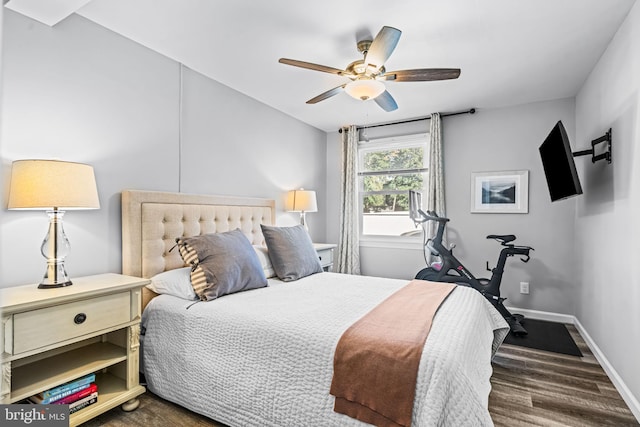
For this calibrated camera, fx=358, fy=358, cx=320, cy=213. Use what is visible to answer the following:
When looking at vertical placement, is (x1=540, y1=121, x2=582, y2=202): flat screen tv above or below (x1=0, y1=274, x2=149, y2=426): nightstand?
above

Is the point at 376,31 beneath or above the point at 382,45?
above

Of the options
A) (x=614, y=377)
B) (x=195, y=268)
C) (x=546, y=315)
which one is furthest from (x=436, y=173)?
(x=195, y=268)

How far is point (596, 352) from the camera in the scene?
299 centimetres

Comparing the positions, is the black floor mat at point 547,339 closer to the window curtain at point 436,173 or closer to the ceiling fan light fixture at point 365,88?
the window curtain at point 436,173

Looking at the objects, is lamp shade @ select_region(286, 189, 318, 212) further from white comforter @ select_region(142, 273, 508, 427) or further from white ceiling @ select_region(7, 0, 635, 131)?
white comforter @ select_region(142, 273, 508, 427)

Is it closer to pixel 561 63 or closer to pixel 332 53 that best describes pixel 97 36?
pixel 332 53

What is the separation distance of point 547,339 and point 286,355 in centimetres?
285

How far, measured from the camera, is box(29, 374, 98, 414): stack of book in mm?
1896

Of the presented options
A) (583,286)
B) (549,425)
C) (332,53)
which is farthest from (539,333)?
(332,53)

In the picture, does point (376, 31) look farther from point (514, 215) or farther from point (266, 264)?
point (514, 215)

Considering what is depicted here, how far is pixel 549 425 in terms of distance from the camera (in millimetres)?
2098

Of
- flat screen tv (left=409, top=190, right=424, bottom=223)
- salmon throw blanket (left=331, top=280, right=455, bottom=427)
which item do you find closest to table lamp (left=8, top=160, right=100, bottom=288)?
salmon throw blanket (left=331, top=280, right=455, bottom=427)

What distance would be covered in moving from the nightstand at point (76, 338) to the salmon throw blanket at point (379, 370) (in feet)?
4.41

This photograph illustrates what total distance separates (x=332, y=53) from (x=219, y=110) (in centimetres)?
125
